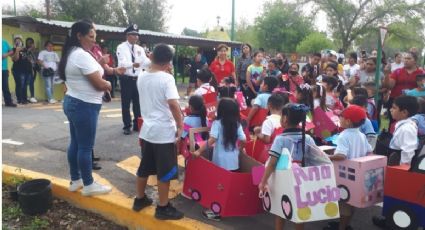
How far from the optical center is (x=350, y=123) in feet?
12.5

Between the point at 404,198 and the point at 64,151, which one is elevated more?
the point at 404,198

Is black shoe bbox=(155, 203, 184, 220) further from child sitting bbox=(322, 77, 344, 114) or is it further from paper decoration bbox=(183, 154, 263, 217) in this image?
child sitting bbox=(322, 77, 344, 114)

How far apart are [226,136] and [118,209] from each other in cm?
133

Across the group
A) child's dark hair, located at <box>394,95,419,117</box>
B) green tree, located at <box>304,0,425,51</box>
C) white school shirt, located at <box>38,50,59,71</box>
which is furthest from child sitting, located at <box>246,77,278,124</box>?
green tree, located at <box>304,0,425,51</box>

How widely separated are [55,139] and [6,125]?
1.69m

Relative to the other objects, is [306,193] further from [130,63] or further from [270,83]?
[130,63]

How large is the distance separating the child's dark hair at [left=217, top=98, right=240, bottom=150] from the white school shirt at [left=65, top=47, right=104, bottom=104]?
49.8 inches

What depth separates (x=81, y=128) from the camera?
3939mm

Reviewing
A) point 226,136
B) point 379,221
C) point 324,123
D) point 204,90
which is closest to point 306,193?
point 226,136

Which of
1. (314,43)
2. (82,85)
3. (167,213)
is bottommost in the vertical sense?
(167,213)

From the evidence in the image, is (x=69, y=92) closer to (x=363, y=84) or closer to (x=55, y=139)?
(x=55, y=139)

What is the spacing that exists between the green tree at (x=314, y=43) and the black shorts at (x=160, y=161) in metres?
33.0

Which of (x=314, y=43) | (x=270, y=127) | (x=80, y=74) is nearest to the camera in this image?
(x=80, y=74)

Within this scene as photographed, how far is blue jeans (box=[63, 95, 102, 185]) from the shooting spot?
3912 millimetres
